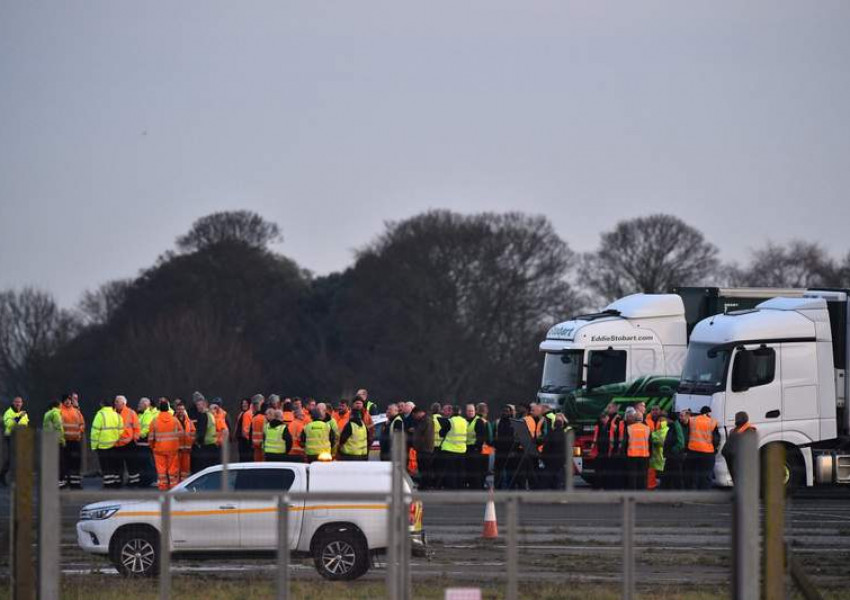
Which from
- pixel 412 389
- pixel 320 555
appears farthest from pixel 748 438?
pixel 412 389

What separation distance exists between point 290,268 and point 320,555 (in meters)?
82.1

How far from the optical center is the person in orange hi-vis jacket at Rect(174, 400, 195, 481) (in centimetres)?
2561

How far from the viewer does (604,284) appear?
3083 inches

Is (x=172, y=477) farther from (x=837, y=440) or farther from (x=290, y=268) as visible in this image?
(x=290, y=268)

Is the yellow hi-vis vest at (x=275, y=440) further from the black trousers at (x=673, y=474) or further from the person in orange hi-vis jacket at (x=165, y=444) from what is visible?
the black trousers at (x=673, y=474)

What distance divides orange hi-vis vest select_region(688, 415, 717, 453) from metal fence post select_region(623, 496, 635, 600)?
47.2 feet

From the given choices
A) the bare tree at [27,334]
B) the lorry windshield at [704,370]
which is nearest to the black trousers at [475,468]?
the lorry windshield at [704,370]

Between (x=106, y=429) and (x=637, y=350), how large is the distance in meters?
12.2

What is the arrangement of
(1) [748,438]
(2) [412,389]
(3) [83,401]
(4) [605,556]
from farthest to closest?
1. (3) [83,401]
2. (2) [412,389]
3. (4) [605,556]
4. (1) [748,438]

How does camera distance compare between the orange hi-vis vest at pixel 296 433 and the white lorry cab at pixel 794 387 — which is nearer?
the orange hi-vis vest at pixel 296 433

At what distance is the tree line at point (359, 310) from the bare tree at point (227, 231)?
90mm

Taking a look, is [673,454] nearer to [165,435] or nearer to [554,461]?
[554,461]

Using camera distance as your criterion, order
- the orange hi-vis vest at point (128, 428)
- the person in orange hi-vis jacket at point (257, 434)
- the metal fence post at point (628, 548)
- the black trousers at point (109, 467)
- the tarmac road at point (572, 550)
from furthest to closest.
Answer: the person in orange hi-vis jacket at point (257, 434) < the orange hi-vis vest at point (128, 428) < the black trousers at point (109, 467) < the tarmac road at point (572, 550) < the metal fence post at point (628, 548)

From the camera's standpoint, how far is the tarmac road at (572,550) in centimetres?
1265
